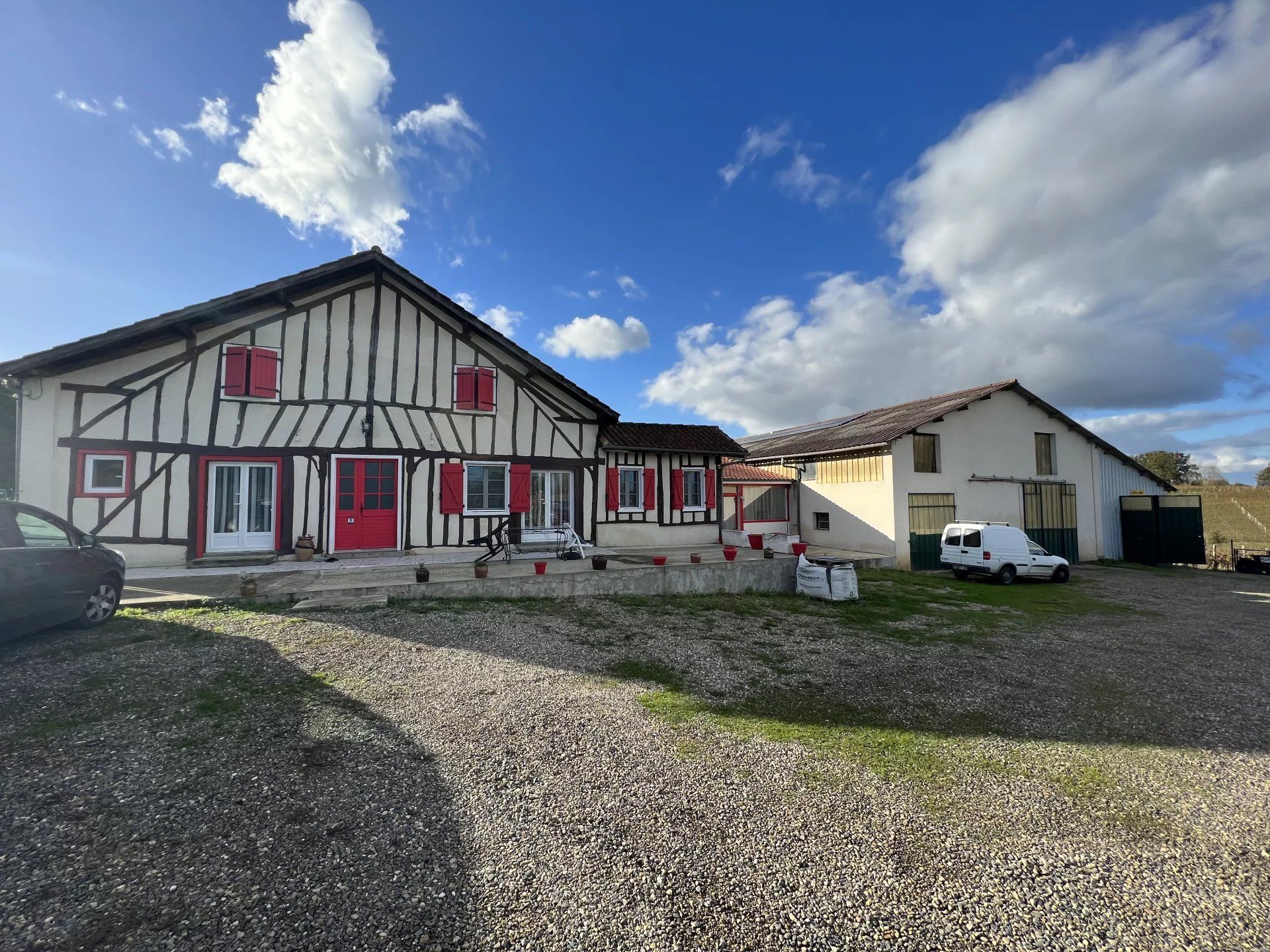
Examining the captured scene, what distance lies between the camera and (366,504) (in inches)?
425

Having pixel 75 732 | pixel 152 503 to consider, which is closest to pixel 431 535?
pixel 152 503

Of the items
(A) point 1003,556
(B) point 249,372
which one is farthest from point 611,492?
(A) point 1003,556

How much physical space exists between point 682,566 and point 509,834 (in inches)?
299

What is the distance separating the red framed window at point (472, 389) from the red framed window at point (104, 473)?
19.5 ft

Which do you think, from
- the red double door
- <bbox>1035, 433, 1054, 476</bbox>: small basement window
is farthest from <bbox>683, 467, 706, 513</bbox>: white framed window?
<bbox>1035, 433, 1054, 476</bbox>: small basement window

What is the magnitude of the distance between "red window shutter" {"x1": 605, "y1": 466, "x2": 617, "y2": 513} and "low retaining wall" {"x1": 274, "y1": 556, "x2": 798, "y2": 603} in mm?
3000

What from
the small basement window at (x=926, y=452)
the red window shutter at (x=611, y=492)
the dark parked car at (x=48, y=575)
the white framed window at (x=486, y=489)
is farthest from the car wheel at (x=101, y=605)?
the small basement window at (x=926, y=452)

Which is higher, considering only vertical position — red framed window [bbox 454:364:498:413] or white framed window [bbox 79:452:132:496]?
red framed window [bbox 454:364:498:413]

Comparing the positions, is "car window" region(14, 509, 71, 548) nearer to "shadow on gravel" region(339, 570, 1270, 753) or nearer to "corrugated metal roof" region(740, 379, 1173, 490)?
"shadow on gravel" region(339, 570, 1270, 753)

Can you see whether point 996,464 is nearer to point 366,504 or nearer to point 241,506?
point 366,504

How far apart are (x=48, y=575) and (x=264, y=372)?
6.03 m

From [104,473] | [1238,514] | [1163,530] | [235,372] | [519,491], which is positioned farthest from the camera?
[1238,514]

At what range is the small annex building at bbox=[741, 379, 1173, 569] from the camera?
15.4 metres

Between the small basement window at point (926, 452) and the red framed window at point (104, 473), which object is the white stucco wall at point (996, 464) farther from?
the red framed window at point (104, 473)
